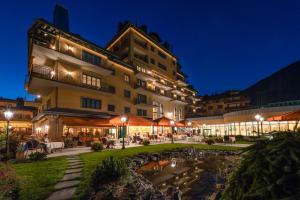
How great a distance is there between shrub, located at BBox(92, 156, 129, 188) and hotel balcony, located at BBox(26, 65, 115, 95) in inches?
719

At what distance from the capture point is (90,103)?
28.2 m

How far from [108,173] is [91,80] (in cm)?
2413

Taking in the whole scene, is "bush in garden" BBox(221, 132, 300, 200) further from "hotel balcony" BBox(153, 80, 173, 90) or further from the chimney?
"hotel balcony" BBox(153, 80, 173, 90)

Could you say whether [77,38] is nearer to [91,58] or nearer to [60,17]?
[91,58]

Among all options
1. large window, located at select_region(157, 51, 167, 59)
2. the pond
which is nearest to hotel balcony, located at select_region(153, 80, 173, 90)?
large window, located at select_region(157, 51, 167, 59)

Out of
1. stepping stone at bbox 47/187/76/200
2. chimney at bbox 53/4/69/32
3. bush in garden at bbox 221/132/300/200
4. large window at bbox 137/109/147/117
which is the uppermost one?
chimney at bbox 53/4/69/32

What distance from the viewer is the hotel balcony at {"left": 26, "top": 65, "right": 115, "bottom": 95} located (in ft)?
71.5

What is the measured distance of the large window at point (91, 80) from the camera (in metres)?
28.1

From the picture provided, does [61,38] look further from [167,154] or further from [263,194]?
[263,194]

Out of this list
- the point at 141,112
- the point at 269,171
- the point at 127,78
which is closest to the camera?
the point at 269,171

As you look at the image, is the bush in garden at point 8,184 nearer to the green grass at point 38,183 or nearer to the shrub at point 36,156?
the green grass at point 38,183

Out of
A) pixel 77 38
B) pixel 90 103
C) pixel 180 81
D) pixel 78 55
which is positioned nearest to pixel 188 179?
pixel 90 103

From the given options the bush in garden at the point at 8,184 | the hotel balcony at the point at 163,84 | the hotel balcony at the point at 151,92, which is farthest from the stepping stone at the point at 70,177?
the hotel balcony at the point at 163,84

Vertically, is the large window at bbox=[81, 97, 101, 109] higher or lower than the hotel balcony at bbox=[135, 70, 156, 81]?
lower
